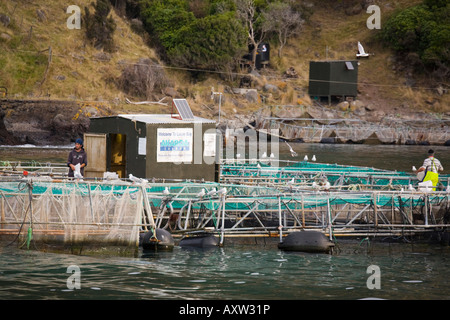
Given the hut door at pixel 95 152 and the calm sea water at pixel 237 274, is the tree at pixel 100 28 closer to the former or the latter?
the hut door at pixel 95 152

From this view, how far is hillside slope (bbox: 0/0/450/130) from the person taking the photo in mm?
76688

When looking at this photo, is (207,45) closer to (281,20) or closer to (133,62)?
(133,62)

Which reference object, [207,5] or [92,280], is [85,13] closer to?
[207,5]

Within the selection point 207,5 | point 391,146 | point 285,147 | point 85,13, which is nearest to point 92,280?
point 285,147

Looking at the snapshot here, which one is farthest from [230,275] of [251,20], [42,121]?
[251,20]

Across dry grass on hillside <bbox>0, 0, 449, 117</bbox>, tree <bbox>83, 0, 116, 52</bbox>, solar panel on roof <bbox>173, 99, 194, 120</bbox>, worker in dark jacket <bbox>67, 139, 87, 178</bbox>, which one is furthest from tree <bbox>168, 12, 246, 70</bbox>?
worker in dark jacket <bbox>67, 139, 87, 178</bbox>

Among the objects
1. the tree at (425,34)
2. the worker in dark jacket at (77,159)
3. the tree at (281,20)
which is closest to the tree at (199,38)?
the tree at (281,20)

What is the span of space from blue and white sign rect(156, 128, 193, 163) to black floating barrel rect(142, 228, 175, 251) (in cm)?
631

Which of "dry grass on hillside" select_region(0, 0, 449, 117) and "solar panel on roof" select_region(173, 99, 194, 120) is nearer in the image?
"solar panel on roof" select_region(173, 99, 194, 120)

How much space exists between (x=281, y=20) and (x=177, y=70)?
17.9 metres

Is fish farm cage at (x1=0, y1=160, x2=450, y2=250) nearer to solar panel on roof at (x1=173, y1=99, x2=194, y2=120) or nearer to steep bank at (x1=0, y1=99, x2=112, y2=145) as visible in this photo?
solar panel on roof at (x1=173, y1=99, x2=194, y2=120)

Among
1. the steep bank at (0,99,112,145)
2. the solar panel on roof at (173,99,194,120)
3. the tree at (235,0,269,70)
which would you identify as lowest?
the solar panel on roof at (173,99,194,120)

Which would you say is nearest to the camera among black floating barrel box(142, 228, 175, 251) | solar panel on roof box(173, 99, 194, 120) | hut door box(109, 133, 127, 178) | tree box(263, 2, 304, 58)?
black floating barrel box(142, 228, 175, 251)

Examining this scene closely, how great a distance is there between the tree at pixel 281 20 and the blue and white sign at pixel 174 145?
229 ft
